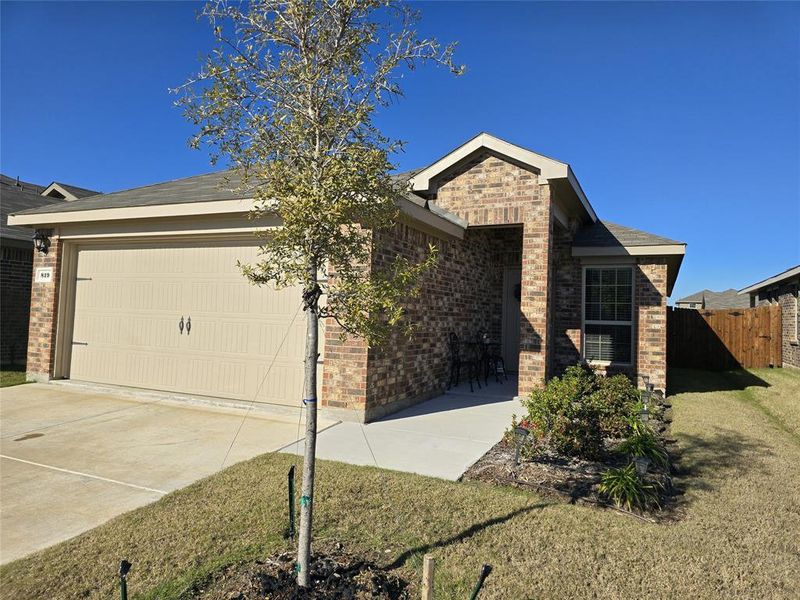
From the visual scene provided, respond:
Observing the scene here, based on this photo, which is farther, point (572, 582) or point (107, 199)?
point (107, 199)

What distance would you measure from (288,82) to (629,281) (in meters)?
9.15

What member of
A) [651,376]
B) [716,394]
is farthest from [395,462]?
[716,394]

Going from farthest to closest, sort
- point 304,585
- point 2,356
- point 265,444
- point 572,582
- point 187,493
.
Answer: point 2,356 < point 265,444 < point 187,493 < point 572,582 < point 304,585

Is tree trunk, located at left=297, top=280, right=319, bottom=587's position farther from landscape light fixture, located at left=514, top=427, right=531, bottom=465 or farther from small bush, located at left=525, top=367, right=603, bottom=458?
small bush, located at left=525, top=367, right=603, bottom=458

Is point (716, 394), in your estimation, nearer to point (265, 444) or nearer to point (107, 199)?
point (265, 444)

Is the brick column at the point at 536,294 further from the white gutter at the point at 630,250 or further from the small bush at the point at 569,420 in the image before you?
the small bush at the point at 569,420

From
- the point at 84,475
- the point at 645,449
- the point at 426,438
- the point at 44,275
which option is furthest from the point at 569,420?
the point at 44,275

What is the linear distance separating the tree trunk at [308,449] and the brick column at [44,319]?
8.59 m

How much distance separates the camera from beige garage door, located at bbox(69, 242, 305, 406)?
24.5 ft

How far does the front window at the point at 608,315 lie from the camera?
33.6 ft

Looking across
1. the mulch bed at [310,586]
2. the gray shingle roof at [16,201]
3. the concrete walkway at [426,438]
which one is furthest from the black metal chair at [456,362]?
the gray shingle roof at [16,201]

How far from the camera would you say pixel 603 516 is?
3947 mm

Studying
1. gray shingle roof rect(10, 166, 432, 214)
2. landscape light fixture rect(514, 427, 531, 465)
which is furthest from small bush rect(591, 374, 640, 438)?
gray shingle roof rect(10, 166, 432, 214)

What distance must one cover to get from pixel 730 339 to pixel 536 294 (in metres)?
9.70
